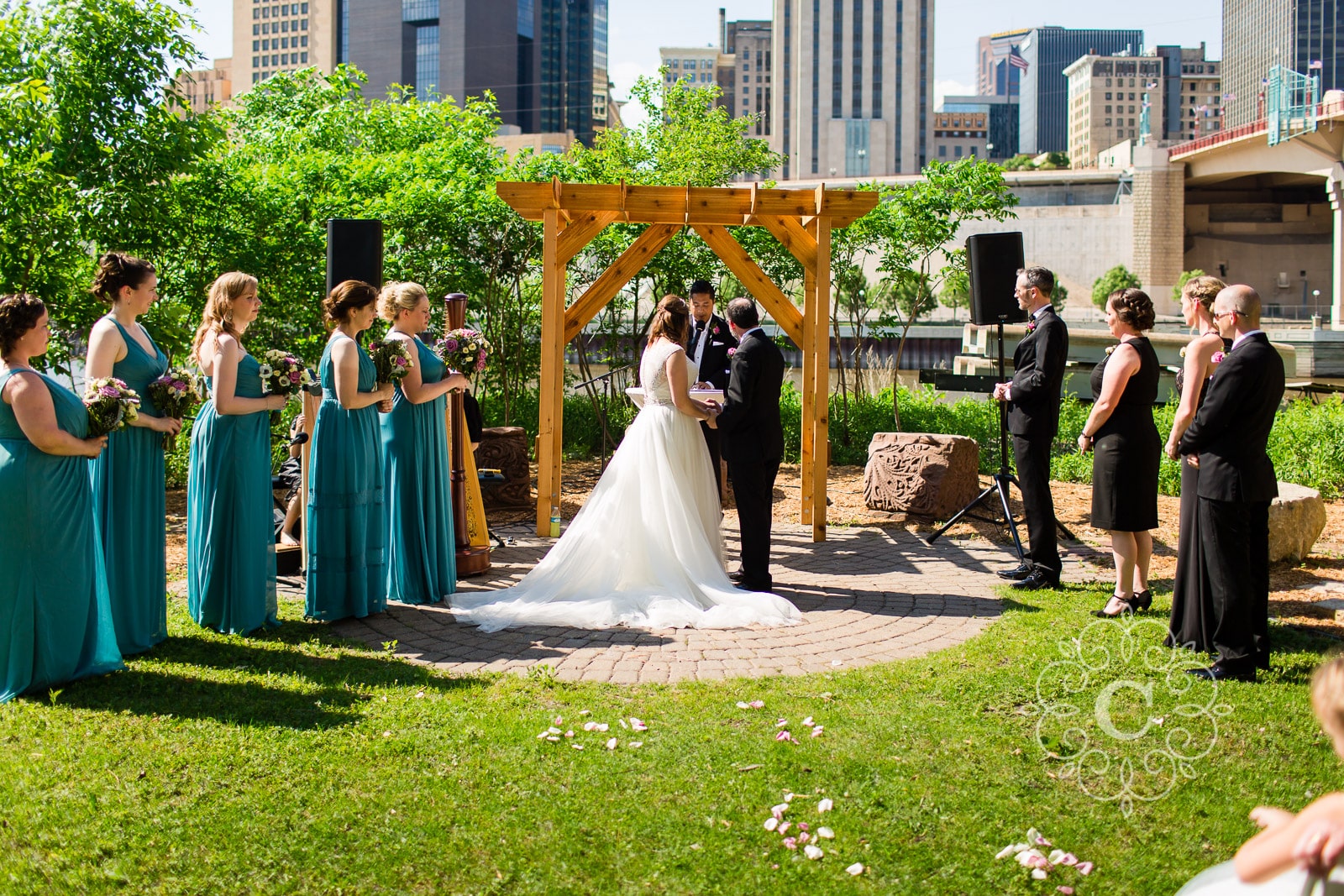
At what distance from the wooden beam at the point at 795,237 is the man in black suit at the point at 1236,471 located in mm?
4453

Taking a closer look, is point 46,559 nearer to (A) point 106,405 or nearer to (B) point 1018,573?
(A) point 106,405

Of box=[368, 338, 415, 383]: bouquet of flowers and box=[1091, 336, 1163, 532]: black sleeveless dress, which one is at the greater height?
box=[368, 338, 415, 383]: bouquet of flowers

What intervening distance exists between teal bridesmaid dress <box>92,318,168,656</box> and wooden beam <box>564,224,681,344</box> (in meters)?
4.13

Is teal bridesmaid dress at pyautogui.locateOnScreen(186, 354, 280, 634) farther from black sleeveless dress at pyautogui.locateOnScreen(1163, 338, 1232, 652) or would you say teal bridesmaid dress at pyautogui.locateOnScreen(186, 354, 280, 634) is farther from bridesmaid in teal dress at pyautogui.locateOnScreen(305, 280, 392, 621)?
black sleeveless dress at pyautogui.locateOnScreen(1163, 338, 1232, 652)

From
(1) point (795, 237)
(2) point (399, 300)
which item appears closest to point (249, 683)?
(2) point (399, 300)

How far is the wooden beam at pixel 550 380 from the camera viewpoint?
8.91 m

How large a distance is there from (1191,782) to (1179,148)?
7571 centimetres

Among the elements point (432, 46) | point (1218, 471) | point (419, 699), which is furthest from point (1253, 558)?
point (432, 46)

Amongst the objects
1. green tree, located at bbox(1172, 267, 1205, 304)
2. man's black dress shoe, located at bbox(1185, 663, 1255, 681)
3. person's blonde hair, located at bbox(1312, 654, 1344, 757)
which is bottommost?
man's black dress shoe, located at bbox(1185, 663, 1255, 681)

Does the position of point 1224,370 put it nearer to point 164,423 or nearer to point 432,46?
point 164,423

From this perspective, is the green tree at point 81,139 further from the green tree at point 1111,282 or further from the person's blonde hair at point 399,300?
the green tree at point 1111,282

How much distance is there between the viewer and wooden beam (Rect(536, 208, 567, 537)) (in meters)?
8.91

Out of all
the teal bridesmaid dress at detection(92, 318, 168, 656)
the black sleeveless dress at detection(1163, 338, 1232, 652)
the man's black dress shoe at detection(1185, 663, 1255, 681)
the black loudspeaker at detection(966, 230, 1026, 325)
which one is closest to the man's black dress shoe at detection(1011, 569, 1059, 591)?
the black sleeveless dress at detection(1163, 338, 1232, 652)

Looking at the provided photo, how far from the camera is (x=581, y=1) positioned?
173m
